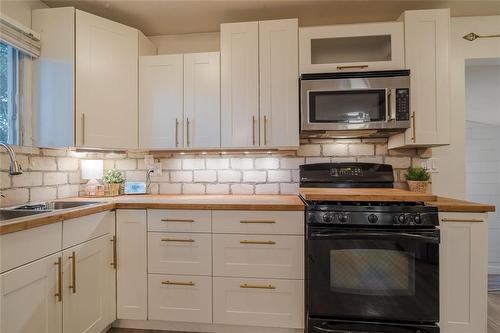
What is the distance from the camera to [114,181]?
2.33 meters

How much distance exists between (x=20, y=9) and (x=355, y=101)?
8.34ft

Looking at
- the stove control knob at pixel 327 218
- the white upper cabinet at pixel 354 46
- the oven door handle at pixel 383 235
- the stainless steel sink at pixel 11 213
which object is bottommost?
the oven door handle at pixel 383 235

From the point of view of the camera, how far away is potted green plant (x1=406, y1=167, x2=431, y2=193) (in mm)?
2061

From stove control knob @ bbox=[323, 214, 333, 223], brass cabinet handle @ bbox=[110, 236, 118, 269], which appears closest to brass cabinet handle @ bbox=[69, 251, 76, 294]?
brass cabinet handle @ bbox=[110, 236, 118, 269]

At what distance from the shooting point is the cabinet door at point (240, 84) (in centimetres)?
209

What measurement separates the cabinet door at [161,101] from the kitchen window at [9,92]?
0.82 meters

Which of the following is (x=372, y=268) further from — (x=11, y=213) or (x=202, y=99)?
(x=11, y=213)

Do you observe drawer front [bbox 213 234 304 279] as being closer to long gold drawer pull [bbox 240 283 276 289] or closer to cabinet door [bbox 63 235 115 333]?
long gold drawer pull [bbox 240 283 276 289]

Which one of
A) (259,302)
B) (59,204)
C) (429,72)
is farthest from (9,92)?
(429,72)

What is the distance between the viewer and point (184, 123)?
219 cm

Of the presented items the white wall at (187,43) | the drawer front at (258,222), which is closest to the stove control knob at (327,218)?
the drawer front at (258,222)

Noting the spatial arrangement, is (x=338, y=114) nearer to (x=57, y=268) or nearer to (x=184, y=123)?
(x=184, y=123)

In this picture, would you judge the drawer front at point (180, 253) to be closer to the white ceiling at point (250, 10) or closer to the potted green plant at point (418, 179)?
the potted green plant at point (418, 179)

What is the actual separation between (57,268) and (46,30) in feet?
5.68
